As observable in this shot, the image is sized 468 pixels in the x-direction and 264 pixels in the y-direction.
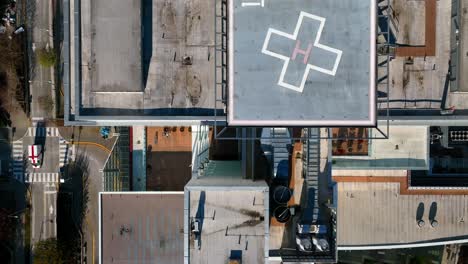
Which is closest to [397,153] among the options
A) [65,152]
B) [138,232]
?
[138,232]

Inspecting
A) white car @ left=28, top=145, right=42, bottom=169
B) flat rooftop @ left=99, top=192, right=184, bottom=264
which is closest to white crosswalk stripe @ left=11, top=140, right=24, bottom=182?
white car @ left=28, top=145, right=42, bottom=169

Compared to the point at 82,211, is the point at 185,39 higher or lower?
higher

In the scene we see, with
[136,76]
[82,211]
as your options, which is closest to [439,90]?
[136,76]

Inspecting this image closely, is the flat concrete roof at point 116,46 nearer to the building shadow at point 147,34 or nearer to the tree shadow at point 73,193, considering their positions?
the building shadow at point 147,34

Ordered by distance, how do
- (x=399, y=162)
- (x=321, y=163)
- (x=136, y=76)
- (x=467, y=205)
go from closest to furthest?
(x=136, y=76)
(x=321, y=163)
(x=399, y=162)
(x=467, y=205)

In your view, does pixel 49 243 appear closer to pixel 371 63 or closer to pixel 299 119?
pixel 299 119

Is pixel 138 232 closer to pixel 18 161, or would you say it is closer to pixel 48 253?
pixel 48 253

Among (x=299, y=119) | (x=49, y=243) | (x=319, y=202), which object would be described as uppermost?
(x=299, y=119)

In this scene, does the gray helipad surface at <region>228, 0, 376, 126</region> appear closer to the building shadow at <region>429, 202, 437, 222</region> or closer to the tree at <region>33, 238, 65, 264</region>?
the building shadow at <region>429, 202, 437, 222</region>
